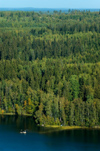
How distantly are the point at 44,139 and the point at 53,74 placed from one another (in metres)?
14.1

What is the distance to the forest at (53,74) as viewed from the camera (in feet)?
115

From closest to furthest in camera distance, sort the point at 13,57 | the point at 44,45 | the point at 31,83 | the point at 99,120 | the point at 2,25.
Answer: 1. the point at 99,120
2. the point at 31,83
3. the point at 13,57
4. the point at 44,45
5. the point at 2,25

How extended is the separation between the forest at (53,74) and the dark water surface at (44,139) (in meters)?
1.53

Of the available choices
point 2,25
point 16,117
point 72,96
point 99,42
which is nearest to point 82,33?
point 99,42

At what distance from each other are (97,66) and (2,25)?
36487 millimetres

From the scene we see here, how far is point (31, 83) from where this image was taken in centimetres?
4219

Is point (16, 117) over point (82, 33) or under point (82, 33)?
under

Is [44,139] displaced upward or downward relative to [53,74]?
downward

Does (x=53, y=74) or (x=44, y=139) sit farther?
(x=53, y=74)

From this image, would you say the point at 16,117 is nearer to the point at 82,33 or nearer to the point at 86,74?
the point at 86,74

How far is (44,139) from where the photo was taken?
3177 centimetres

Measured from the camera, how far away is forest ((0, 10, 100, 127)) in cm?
3509

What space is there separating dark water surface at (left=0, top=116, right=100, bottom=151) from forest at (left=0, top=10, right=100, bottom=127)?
5.03 feet

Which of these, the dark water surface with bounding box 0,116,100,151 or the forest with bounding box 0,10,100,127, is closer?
the dark water surface with bounding box 0,116,100,151
